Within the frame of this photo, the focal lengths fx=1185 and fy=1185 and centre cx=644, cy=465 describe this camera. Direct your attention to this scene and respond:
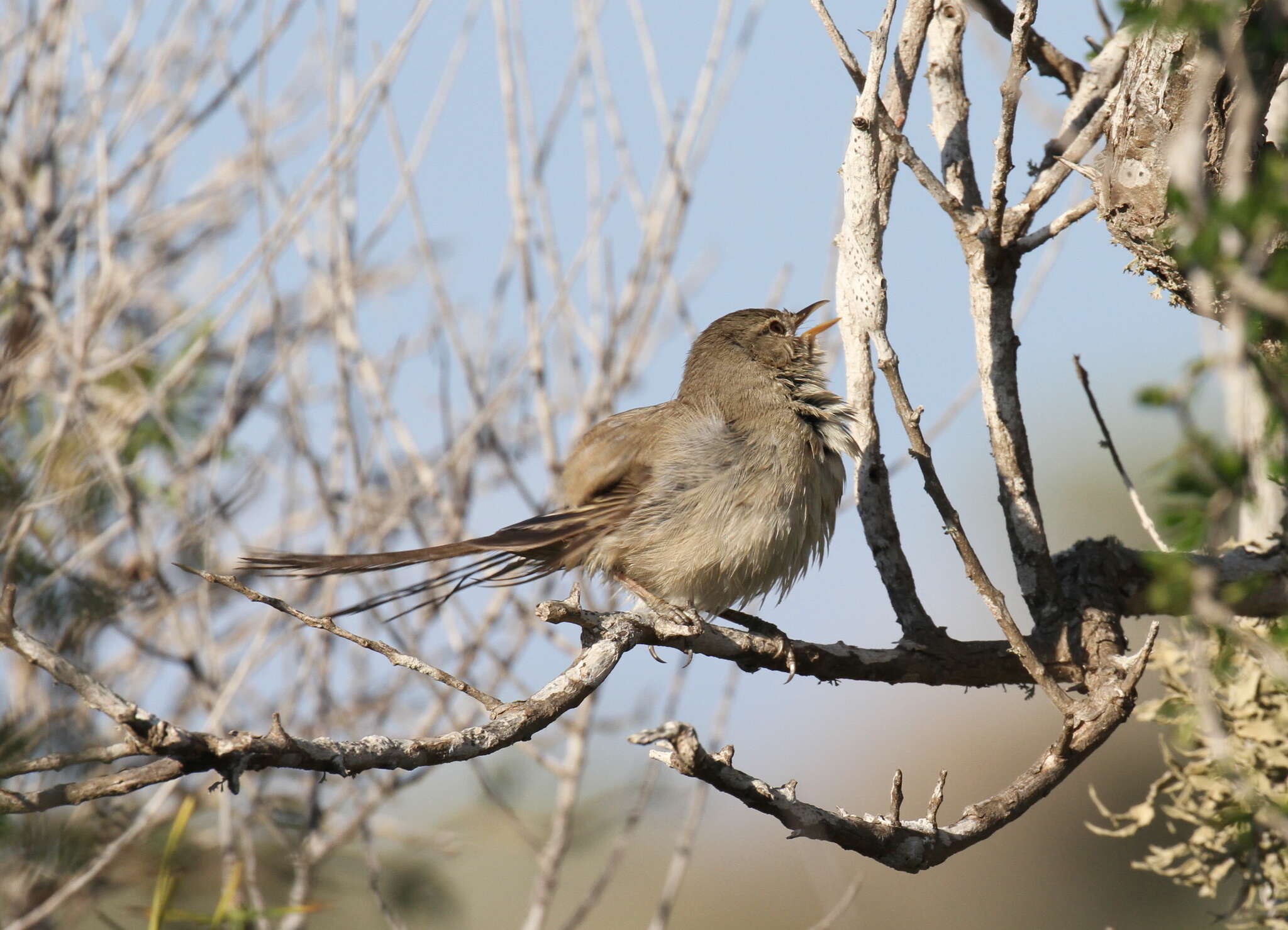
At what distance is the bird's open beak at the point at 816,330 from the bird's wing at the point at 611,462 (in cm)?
81

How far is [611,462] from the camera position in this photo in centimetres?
420

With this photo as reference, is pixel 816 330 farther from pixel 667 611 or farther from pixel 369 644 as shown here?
pixel 369 644

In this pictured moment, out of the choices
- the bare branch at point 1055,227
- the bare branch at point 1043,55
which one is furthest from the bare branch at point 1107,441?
the bare branch at point 1043,55

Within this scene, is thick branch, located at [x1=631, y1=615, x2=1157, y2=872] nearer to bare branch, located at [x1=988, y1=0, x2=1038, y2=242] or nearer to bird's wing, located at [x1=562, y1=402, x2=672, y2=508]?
bare branch, located at [x1=988, y1=0, x2=1038, y2=242]

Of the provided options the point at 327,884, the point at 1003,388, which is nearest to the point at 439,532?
the point at 327,884

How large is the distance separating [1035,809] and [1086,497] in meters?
3.02

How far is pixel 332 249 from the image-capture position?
545 centimetres

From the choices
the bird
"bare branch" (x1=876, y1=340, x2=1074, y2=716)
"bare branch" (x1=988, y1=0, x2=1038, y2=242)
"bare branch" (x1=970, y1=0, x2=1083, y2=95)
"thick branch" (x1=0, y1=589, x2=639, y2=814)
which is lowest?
"thick branch" (x1=0, y1=589, x2=639, y2=814)

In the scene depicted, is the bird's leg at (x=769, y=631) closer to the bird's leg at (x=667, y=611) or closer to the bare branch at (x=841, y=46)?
the bird's leg at (x=667, y=611)

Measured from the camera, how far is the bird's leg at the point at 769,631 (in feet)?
11.4

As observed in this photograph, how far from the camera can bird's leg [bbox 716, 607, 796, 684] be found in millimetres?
3465

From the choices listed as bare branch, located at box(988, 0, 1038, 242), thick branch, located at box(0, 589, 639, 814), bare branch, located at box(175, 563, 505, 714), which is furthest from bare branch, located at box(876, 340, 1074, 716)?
bare branch, located at box(175, 563, 505, 714)

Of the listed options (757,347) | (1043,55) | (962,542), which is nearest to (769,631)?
(962,542)

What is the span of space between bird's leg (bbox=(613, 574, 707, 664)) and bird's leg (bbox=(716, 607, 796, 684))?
20 cm
